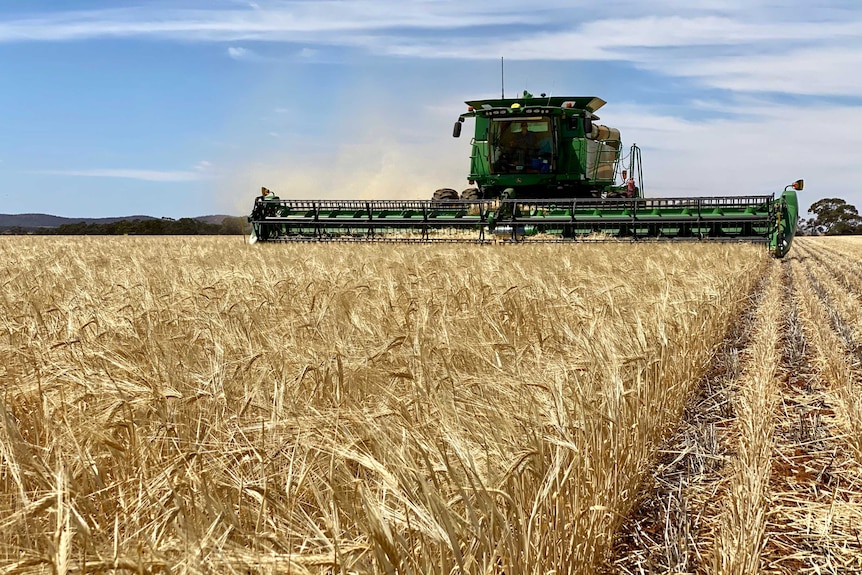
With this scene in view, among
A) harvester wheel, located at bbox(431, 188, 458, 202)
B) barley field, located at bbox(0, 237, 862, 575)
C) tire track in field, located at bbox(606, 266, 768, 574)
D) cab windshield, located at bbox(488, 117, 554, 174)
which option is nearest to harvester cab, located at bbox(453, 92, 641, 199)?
cab windshield, located at bbox(488, 117, 554, 174)

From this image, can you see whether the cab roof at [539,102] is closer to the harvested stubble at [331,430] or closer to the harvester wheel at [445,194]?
the harvester wheel at [445,194]

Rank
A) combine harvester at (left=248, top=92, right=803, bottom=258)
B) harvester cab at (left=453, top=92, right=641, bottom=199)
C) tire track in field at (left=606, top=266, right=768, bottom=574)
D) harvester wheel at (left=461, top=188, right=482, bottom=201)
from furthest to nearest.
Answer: harvester wheel at (left=461, top=188, right=482, bottom=201)
harvester cab at (left=453, top=92, right=641, bottom=199)
combine harvester at (left=248, top=92, right=803, bottom=258)
tire track in field at (left=606, top=266, right=768, bottom=574)

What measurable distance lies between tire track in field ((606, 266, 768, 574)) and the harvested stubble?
0.30ft

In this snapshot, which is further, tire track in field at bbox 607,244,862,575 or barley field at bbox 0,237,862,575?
tire track in field at bbox 607,244,862,575

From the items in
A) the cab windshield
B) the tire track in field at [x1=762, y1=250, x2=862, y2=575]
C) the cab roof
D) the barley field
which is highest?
the cab roof

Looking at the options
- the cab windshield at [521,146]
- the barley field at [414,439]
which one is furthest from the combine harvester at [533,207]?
the barley field at [414,439]

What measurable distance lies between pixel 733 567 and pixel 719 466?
102 centimetres

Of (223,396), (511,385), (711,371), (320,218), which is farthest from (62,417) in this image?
(320,218)

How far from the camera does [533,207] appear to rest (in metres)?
14.6

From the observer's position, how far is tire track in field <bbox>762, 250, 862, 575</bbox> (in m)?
2.13

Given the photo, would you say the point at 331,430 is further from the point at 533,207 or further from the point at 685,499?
the point at 533,207

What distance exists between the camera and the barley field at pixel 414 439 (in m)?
1.28

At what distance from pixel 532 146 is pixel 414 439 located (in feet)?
47.7

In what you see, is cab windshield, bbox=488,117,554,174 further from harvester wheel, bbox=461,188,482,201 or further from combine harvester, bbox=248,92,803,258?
harvester wheel, bbox=461,188,482,201
